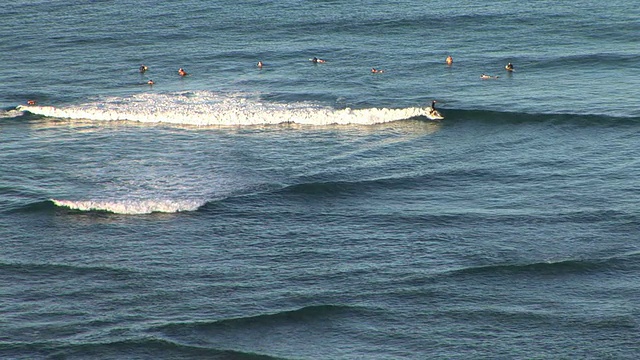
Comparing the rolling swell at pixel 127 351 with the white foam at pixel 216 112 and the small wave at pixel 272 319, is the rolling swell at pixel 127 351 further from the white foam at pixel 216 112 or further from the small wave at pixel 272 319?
the white foam at pixel 216 112

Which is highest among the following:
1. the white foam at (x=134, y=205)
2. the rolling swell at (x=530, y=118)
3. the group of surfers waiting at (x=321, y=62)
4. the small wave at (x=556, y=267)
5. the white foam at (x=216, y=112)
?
the group of surfers waiting at (x=321, y=62)

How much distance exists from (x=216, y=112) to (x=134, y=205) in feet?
58.5

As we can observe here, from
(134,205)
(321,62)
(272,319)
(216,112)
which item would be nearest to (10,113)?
(216,112)

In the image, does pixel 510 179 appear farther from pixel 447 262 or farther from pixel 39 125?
pixel 39 125

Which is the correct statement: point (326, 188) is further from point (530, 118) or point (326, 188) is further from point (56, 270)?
point (530, 118)

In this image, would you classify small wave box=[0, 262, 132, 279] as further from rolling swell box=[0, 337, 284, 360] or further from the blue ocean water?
rolling swell box=[0, 337, 284, 360]

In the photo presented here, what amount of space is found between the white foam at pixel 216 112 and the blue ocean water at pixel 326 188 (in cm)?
23

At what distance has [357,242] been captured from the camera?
4831cm

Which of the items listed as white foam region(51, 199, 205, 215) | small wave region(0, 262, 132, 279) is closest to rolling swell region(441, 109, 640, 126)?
white foam region(51, 199, 205, 215)

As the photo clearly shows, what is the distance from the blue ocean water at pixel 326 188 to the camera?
134 feet

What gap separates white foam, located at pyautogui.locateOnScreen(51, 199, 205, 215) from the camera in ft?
171

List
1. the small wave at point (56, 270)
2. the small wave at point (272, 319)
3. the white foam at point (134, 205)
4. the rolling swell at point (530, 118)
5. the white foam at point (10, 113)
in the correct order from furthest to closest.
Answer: the white foam at point (10, 113) < the rolling swell at point (530, 118) < the white foam at point (134, 205) < the small wave at point (56, 270) < the small wave at point (272, 319)

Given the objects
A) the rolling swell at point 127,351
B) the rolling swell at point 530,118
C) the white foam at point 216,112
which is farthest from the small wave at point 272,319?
the rolling swell at point 530,118

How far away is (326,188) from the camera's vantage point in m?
55.1
